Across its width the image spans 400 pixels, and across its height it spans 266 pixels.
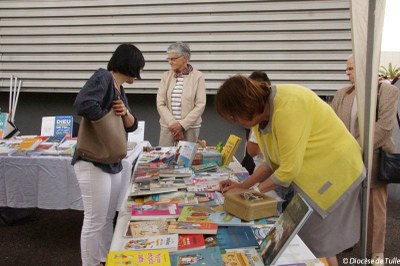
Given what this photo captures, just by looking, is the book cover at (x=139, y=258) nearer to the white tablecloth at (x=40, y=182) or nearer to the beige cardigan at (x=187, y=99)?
the white tablecloth at (x=40, y=182)

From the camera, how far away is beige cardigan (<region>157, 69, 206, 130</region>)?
3.49 metres

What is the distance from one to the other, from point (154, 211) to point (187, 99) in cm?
190

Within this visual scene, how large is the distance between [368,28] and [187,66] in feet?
7.54

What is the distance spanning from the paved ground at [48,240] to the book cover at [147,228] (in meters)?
1.49

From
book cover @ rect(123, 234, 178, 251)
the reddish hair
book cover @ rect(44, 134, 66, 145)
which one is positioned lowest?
book cover @ rect(44, 134, 66, 145)

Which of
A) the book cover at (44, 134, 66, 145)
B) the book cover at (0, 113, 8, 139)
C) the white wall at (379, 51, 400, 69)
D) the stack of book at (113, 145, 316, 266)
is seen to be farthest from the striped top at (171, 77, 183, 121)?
the white wall at (379, 51, 400, 69)

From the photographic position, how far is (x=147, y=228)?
5.10ft

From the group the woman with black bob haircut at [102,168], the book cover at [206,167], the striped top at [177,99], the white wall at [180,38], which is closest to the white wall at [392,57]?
the white wall at [180,38]

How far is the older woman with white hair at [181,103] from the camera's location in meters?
3.48

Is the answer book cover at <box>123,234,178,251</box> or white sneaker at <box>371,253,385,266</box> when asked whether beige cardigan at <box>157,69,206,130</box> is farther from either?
book cover at <box>123,234,178,251</box>

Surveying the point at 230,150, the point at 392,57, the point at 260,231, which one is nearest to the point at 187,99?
the point at 230,150

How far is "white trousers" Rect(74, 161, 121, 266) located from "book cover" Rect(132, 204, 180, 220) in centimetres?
41

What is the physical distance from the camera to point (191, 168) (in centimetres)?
258

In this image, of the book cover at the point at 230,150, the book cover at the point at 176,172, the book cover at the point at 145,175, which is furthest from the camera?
the book cover at the point at 230,150
